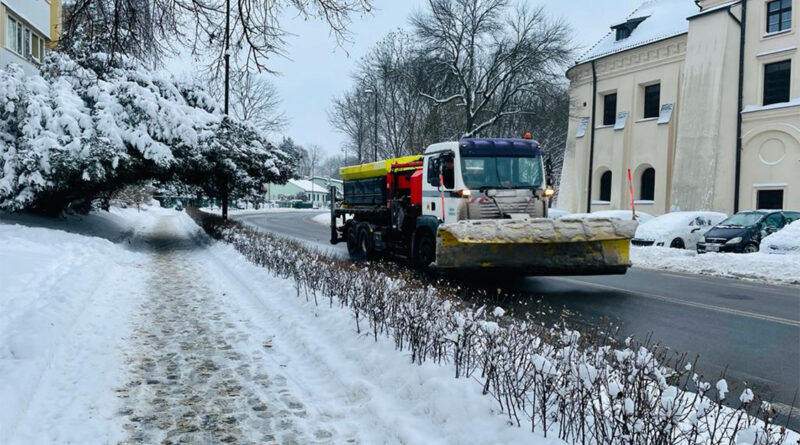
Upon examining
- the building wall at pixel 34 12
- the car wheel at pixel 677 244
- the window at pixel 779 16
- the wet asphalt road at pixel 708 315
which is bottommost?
the wet asphalt road at pixel 708 315

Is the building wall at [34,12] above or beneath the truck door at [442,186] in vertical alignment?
above

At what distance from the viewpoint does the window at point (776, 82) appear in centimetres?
2400

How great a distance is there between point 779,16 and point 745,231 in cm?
1326

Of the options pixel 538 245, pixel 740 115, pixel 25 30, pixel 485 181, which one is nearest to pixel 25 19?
pixel 25 30

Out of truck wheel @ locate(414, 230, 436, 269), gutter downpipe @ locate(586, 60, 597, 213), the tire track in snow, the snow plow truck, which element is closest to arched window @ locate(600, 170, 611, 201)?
gutter downpipe @ locate(586, 60, 597, 213)

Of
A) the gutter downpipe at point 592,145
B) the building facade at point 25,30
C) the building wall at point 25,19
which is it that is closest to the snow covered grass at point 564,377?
the building facade at point 25,30

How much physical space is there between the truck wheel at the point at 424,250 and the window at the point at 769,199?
1951cm

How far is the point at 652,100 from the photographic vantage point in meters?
29.8

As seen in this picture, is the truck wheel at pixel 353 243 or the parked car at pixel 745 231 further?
the parked car at pixel 745 231

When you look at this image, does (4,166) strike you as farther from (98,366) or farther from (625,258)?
(625,258)

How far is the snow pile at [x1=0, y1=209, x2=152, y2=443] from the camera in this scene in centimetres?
411

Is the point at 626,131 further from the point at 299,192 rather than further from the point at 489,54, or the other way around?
the point at 299,192

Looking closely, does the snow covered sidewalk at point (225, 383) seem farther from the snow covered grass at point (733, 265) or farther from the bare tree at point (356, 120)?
the bare tree at point (356, 120)

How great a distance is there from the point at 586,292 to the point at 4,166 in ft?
47.9
